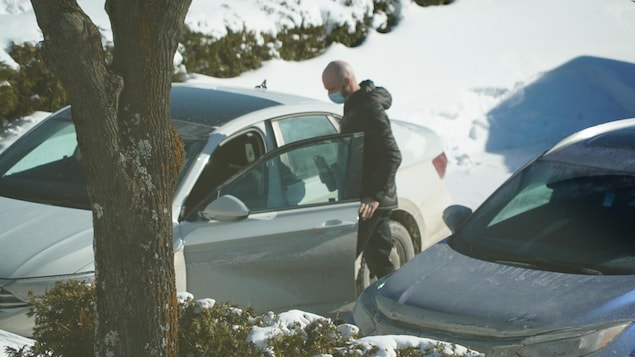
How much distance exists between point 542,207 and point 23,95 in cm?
579

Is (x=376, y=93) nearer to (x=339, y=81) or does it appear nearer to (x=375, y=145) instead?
(x=339, y=81)

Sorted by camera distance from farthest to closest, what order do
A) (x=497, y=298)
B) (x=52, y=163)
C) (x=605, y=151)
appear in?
(x=52, y=163) < (x=605, y=151) < (x=497, y=298)

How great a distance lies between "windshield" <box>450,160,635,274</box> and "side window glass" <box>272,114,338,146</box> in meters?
1.51

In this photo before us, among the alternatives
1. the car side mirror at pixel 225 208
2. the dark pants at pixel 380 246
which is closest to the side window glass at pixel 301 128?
the dark pants at pixel 380 246

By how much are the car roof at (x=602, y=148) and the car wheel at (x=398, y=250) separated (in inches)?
A: 55.6

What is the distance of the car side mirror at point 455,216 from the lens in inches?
240

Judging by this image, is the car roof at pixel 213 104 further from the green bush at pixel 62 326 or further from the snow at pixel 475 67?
the snow at pixel 475 67

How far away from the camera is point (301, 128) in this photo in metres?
7.07

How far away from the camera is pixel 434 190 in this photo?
7.63m

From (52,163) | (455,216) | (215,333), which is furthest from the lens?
(52,163)

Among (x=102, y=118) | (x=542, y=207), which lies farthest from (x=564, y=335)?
(x=102, y=118)

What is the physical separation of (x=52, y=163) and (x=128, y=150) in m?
2.82

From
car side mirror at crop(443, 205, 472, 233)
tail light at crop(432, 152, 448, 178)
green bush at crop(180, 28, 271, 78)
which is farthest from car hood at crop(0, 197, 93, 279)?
green bush at crop(180, 28, 271, 78)

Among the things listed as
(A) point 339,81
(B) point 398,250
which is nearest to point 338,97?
(A) point 339,81
